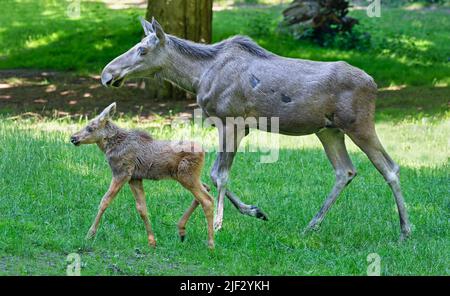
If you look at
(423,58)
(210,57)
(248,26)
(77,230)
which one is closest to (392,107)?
(423,58)

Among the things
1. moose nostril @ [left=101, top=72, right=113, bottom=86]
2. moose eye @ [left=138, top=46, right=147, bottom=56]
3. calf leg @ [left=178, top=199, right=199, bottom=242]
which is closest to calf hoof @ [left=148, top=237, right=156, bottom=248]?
calf leg @ [left=178, top=199, right=199, bottom=242]

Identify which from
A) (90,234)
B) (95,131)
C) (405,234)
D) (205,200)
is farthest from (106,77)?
(405,234)

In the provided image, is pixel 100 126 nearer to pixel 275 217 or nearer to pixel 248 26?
pixel 275 217

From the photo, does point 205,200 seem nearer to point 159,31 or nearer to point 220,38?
point 159,31

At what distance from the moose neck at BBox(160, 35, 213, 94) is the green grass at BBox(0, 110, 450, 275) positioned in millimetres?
1414

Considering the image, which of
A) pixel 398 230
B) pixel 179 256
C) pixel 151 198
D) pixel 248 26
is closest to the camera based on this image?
pixel 179 256

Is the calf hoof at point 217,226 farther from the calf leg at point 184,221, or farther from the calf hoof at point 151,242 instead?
the calf hoof at point 151,242

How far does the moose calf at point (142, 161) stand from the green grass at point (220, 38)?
12.0 m

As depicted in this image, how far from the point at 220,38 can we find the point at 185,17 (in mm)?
5008

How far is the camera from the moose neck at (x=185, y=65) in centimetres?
978

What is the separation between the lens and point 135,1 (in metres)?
28.0

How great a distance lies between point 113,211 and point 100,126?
5.20 ft

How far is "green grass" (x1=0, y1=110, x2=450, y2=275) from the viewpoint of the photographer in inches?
320

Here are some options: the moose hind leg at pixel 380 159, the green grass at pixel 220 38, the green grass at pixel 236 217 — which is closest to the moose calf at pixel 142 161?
the green grass at pixel 236 217
